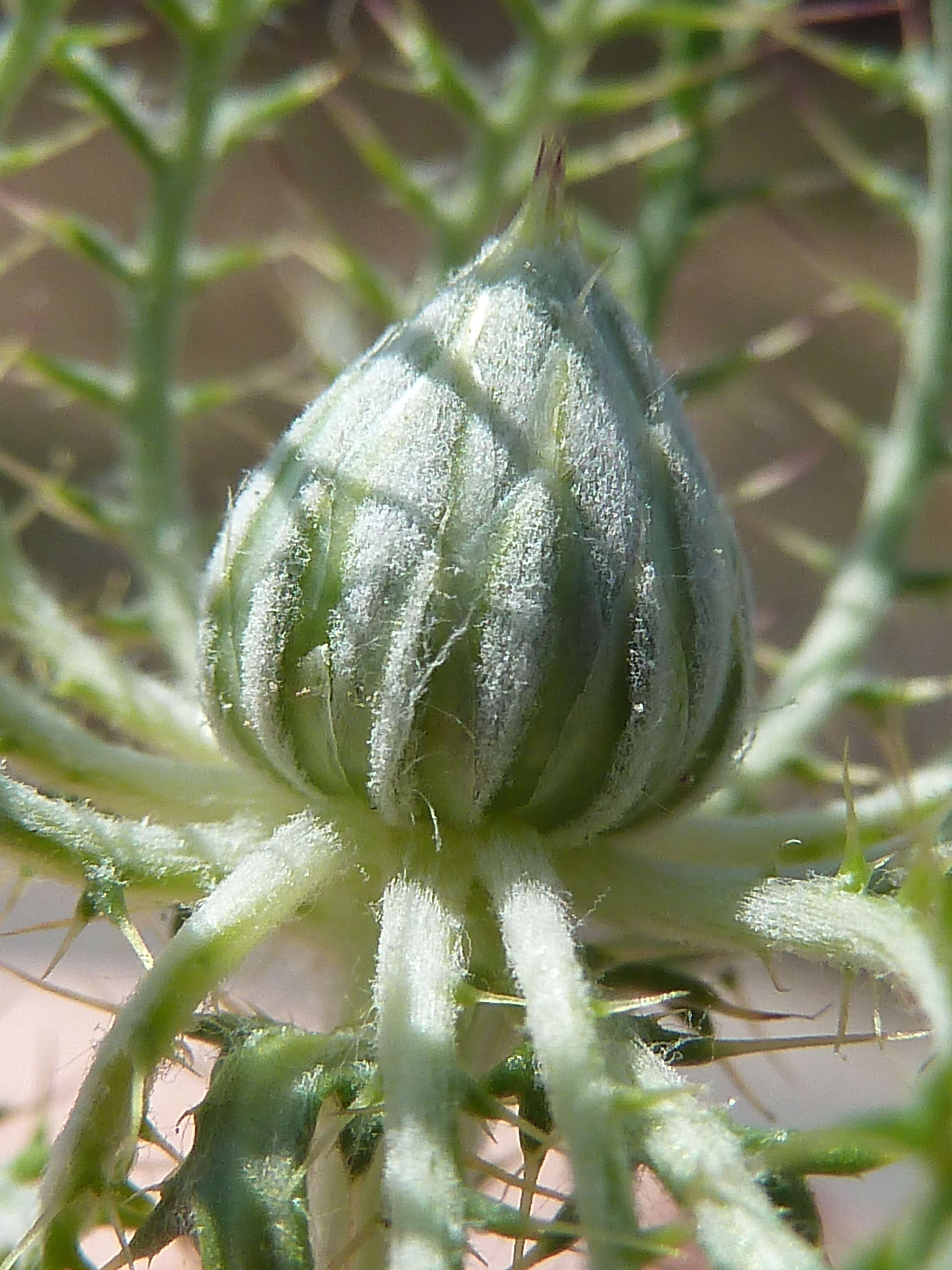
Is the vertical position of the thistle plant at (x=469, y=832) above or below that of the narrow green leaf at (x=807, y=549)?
below

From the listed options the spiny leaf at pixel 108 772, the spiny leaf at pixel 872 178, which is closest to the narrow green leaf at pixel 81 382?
the spiny leaf at pixel 108 772

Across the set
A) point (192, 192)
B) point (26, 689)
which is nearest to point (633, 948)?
point (26, 689)

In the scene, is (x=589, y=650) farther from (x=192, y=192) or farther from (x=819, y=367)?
(x=819, y=367)

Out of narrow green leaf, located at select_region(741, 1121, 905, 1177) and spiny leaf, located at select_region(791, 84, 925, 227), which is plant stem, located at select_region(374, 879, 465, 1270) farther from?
spiny leaf, located at select_region(791, 84, 925, 227)

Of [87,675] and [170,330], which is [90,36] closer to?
[170,330]

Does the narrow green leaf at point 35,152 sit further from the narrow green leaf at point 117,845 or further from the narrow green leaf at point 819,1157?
the narrow green leaf at point 819,1157

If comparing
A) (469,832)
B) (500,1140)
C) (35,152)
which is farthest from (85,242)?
(500,1140)
